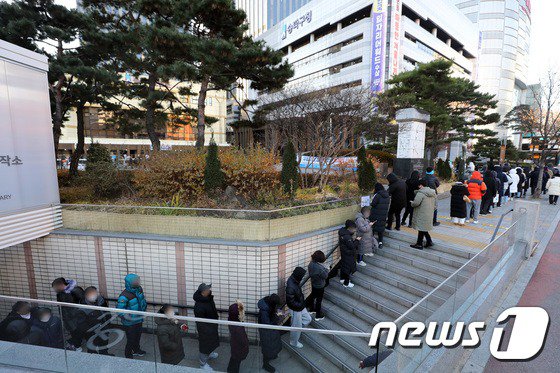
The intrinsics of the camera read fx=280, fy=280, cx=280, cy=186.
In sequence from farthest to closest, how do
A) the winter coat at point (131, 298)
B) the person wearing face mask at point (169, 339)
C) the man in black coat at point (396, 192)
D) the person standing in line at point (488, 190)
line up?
the person standing in line at point (488, 190) → the man in black coat at point (396, 192) → the winter coat at point (131, 298) → the person wearing face mask at point (169, 339)

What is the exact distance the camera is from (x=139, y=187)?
8922 mm

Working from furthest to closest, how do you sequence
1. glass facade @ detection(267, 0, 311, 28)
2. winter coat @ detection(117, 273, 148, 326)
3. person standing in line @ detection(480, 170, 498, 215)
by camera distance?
glass facade @ detection(267, 0, 311, 28) → person standing in line @ detection(480, 170, 498, 215) → winter coat @ detection(117, 273, 148, 326)

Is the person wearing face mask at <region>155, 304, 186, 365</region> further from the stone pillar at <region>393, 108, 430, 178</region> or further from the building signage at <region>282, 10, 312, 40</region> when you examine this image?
the building signage at <region>282, 10, 312, 40</region>

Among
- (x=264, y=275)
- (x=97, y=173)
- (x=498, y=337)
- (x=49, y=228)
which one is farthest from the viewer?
(x=97, y=173)

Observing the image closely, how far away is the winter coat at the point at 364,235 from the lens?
6586 mm

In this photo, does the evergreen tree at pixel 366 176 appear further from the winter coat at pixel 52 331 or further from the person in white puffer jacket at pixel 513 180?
the winter coat at pixel 52 331

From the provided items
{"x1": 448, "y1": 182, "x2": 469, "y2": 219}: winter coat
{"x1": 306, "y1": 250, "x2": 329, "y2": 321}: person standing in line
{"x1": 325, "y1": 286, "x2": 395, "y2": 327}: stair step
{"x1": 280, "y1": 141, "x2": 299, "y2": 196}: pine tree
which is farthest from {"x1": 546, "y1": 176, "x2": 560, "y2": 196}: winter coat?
{"x1": 306, "y1": 250, "x2": 329, "y2": 321}: person standing in line

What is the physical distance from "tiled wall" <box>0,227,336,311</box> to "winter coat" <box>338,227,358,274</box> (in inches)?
32.6

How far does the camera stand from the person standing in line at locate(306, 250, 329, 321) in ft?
18.1

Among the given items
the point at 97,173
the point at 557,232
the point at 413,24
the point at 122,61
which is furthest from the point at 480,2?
the point at 97,173

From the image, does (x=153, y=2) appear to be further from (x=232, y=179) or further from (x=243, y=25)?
(x=232, y=179)

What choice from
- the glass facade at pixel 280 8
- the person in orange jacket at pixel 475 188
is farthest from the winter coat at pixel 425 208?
the glass facade at pixel 280 8

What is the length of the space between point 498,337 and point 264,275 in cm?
411

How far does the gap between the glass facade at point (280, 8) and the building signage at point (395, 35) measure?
23.6m
